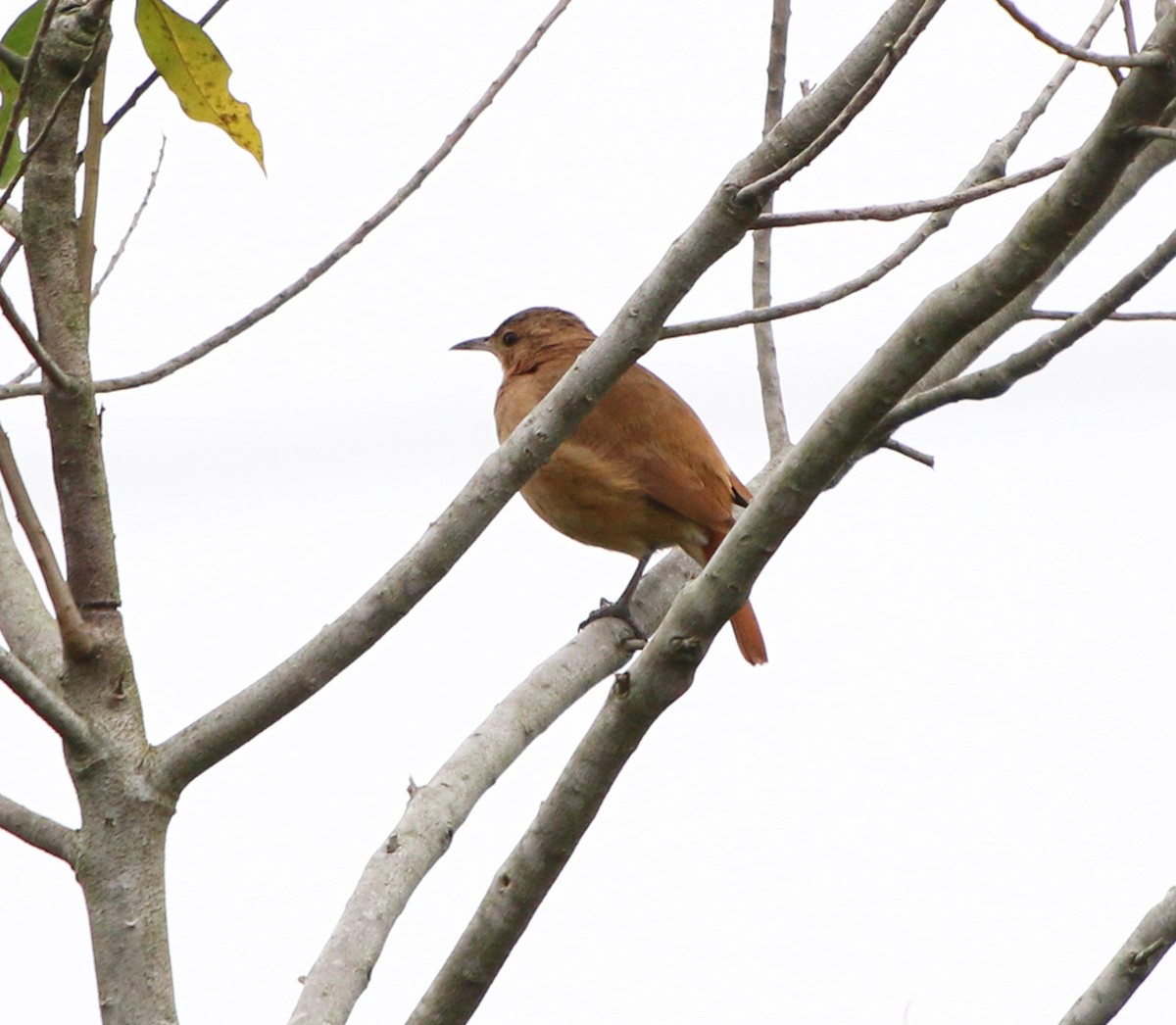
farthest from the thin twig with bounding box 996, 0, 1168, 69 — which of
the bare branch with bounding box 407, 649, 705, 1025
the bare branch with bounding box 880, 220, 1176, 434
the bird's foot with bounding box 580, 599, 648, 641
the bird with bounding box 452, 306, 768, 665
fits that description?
the bird with bounding box 452, 306, 768, 665

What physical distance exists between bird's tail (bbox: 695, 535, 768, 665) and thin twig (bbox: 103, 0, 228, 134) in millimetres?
2857

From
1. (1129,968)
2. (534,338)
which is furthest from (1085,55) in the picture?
(534,338)

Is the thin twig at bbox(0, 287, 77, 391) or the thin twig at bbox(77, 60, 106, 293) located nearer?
the thin twig at bbox(0, 287, 77, 391)

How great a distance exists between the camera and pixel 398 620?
2010 millimetres

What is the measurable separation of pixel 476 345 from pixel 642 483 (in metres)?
1.51

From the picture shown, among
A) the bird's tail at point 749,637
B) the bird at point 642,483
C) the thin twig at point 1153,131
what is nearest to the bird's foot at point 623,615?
the bird at point 642,483

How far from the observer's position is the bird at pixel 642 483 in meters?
4.95

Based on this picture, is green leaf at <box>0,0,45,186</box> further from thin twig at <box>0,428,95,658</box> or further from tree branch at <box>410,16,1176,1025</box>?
tree branch at <box>410,16,1176,1025</box>

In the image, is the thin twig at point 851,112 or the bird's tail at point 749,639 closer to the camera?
the thin twig at point 851,112

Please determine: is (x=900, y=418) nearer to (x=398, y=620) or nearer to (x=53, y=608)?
(x=398, y=620)

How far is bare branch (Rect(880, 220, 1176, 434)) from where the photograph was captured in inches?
83.6

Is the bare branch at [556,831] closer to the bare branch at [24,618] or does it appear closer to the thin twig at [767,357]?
the bare branch at [24,618]

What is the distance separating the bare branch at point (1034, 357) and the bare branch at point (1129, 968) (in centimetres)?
70

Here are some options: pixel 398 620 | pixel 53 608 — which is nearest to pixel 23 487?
pixel 53 608
